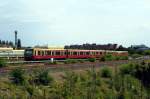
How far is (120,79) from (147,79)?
26.9ft

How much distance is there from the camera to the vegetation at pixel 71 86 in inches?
1060

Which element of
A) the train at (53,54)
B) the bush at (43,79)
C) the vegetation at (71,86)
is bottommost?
the vegetation at (71,86)

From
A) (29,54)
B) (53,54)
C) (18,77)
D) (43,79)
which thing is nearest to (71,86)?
(43,79)

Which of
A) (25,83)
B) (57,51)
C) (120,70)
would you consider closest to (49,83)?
(25,83)

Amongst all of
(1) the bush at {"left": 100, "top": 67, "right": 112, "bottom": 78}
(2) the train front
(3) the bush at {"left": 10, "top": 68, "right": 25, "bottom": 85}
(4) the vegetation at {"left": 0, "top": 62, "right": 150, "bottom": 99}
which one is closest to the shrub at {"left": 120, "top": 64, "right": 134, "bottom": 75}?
(4) the vegetation at {"left": 0, "top": 62, "right": 150, "bottom": 99}

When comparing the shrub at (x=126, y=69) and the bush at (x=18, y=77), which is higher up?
the bush at (x=18, y=77)

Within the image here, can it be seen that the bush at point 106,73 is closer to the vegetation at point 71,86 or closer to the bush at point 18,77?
the vegetation at point 71,86

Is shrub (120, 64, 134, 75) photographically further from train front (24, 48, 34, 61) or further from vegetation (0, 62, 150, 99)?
train front (24, 48, 34, 61)

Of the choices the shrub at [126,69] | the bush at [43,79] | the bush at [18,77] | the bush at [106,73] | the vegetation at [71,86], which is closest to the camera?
the vegetation at [71,86]

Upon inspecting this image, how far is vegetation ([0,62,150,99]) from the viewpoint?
26.9 metres

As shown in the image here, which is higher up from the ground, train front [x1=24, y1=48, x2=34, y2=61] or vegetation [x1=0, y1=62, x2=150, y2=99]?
train front [x1=24, y1=48, x2=34, y2=61]

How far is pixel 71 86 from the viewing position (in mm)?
30062

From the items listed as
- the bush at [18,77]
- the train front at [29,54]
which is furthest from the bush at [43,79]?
the train front at [29,54]

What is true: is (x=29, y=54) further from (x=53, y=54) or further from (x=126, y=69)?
(x=126, y=69)
